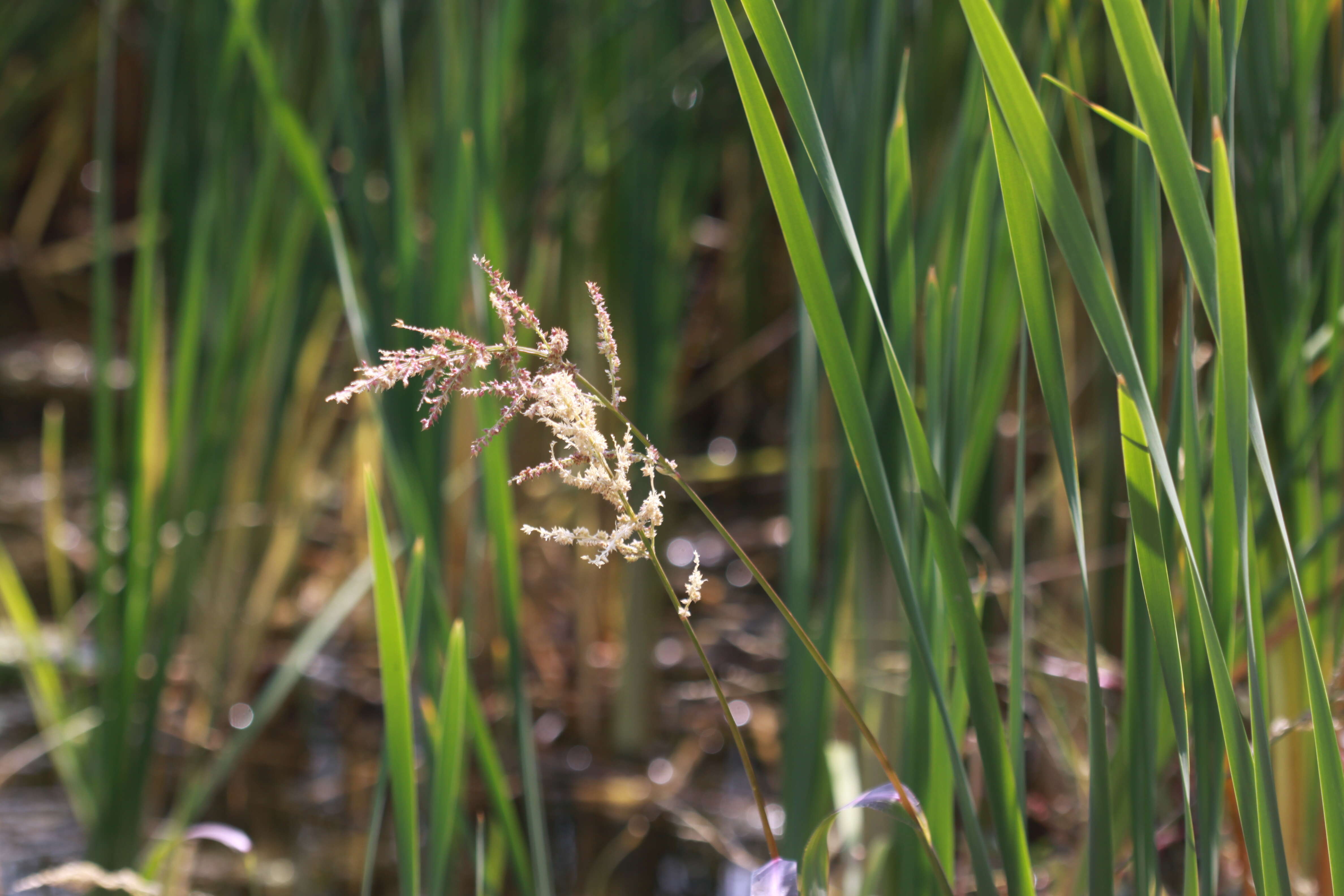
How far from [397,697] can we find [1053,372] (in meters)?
0.30

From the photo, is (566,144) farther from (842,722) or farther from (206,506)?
(842,722)

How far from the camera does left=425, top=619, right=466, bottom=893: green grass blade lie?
0.46 m

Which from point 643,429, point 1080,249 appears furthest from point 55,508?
point 1080,249

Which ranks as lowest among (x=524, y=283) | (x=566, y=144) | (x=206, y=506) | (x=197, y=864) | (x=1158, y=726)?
(x=197, y=864)

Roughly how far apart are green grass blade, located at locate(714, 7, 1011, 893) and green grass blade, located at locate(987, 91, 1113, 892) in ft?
0.11

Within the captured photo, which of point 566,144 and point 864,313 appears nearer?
point 864,313

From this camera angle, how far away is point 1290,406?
1.98 ft

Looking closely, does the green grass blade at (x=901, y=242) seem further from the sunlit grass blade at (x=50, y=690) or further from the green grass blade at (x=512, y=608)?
the sunlit grass blade at (x=50, y=690)

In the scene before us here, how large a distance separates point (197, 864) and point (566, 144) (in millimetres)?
828

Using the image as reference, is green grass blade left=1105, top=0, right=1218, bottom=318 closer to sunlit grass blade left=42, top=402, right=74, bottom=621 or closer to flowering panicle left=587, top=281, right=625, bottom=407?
flowering panicle left=587, top=281, right=625, bottom=407

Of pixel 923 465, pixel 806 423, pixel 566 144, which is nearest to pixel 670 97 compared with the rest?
pixel 566 144

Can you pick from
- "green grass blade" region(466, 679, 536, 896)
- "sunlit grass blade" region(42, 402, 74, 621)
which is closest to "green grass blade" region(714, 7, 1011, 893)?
"green grass blade" region(466, 679, 536, 896)

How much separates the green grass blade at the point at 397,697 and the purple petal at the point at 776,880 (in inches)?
6.4

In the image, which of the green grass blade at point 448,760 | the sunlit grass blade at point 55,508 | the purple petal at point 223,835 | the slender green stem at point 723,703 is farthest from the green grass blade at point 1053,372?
the sunlit grass blade at point 55,508
